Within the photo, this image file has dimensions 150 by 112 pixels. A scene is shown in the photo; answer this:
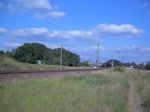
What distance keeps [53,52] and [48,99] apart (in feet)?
337

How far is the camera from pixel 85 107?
11547 mm

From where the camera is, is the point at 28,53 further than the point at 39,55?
Result: No

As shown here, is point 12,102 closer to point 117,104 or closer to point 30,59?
point 117,104

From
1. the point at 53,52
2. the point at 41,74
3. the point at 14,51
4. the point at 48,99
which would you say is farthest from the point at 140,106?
the point at 53,52

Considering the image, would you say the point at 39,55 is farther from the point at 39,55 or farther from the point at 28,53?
the point at 28,53

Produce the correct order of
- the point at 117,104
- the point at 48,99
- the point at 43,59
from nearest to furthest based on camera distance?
1. the point at 48,99
2. the point at 117,104
3. the point at 43,59

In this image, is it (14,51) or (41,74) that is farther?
(14,51)

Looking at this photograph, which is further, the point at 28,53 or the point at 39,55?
the point at 39,55

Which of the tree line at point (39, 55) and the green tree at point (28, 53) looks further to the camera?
the tree line at point (39, 55)

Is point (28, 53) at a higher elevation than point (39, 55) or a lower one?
higher

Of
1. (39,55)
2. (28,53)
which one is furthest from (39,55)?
(28,53)

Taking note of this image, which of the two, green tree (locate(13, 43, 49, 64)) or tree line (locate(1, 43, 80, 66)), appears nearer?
green tree (locate(13, 43, 49, 64))

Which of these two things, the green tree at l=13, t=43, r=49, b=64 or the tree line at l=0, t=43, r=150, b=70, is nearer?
the green tree at l=13, t=43, r=49, b=64

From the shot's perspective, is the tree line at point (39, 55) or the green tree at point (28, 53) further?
the tree line at point (39, 55)
